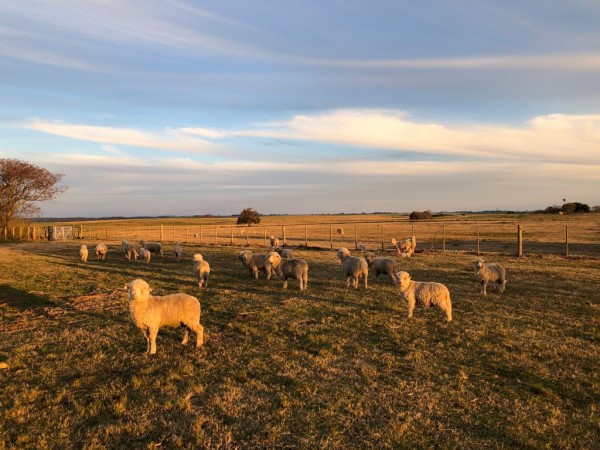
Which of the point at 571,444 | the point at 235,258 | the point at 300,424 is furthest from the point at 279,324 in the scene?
the point at 235,258

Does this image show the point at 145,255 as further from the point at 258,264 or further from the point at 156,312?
the point at 156,312

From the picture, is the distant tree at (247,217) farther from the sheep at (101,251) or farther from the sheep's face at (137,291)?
the sheep's face at (137,291)

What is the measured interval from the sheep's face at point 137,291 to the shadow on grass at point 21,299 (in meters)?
7.02

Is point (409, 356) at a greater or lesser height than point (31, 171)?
lesser

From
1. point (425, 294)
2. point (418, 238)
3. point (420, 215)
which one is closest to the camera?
point (425, 294)

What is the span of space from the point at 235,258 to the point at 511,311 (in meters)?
17.9

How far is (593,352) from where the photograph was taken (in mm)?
8484

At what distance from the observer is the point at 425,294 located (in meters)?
10.8

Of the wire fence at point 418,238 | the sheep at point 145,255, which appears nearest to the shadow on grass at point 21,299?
the sheep at point 145,255

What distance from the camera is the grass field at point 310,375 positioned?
5.45 meters

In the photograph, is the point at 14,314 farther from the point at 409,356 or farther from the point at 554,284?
the point at 554,284

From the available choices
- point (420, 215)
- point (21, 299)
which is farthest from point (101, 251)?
point (420, 215)

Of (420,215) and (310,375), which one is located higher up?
(420,215)

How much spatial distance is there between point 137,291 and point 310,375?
163 inches
